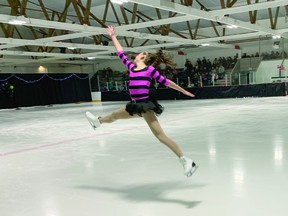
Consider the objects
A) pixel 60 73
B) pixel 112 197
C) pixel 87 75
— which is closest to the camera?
pixel 112 197

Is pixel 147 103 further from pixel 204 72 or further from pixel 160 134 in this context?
pixel 204 72

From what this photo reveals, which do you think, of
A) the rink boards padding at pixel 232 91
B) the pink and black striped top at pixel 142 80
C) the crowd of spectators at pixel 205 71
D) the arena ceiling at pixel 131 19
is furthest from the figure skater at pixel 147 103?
the crowd of spectators at pixel 205 71

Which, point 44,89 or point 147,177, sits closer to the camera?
point 147,177

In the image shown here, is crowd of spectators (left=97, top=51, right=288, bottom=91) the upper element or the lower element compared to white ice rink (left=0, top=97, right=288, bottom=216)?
upper

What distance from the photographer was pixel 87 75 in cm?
3016

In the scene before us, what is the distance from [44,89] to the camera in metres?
26.8

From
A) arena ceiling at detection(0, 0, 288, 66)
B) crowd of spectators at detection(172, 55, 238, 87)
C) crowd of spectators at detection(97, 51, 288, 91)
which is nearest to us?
arena ceiling at detection(0, 0, 288, 66)

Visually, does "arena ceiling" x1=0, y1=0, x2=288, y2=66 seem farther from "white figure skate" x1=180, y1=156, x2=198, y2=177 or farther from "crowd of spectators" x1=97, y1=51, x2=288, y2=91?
"white figure skate" x1=180, y1=156, x2=198, y2=177

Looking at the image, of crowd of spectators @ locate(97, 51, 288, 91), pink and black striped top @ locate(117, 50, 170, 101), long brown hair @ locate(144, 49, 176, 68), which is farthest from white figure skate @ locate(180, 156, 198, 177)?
crowd of spectators @ locate(97, 51, 288, 91)

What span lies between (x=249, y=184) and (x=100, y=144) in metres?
3.54

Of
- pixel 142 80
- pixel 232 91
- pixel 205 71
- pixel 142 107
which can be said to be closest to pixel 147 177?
pixel 142 107

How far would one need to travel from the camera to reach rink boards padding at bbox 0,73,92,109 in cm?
2456

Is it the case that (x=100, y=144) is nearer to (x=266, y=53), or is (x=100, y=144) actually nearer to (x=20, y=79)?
(x=266, y=53)

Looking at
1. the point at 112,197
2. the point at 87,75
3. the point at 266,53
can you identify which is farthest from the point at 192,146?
the point at 87,75
